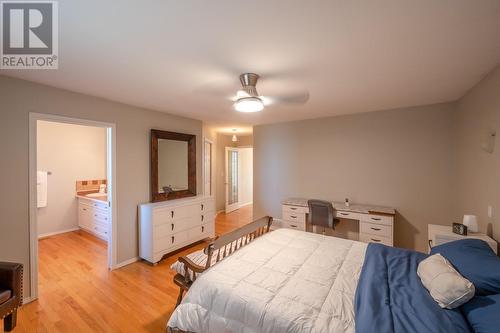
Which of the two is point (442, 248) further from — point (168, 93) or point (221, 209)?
point (221, 209)

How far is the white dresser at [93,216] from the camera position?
13.3ft

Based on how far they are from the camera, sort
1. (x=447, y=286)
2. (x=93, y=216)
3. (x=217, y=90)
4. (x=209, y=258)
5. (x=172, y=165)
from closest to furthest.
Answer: (x=447, y=286) → (x=209, y=258) → (x=217, y=90) → (x=172, y=165) → (x=93, y=216)

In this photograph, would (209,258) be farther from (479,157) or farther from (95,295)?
(479,157)

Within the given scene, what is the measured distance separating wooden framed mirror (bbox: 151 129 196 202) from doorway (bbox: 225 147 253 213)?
2420 millimetres

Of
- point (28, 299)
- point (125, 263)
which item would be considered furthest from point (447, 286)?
point (28, 299)

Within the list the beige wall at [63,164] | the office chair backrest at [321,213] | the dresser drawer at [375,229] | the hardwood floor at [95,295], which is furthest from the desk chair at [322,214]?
the beige wall at [63,164]

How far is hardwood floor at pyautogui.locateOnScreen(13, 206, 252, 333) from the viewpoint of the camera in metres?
1.99

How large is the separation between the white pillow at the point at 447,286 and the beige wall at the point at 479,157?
1275 millimetres

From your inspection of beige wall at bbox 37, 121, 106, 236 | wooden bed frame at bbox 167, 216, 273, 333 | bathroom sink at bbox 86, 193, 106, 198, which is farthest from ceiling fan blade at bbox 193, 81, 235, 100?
beige wall at bbox 37, 121, 106, 236

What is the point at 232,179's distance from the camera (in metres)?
6.91

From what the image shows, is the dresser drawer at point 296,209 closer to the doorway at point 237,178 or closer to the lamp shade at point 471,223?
the lamp shade at point 471,223

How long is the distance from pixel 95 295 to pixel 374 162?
4466 mm

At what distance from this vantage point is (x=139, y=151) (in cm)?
338

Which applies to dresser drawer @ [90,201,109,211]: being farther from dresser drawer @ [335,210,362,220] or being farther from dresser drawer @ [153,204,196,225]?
dresser drawer @ [335,210,362,220]
